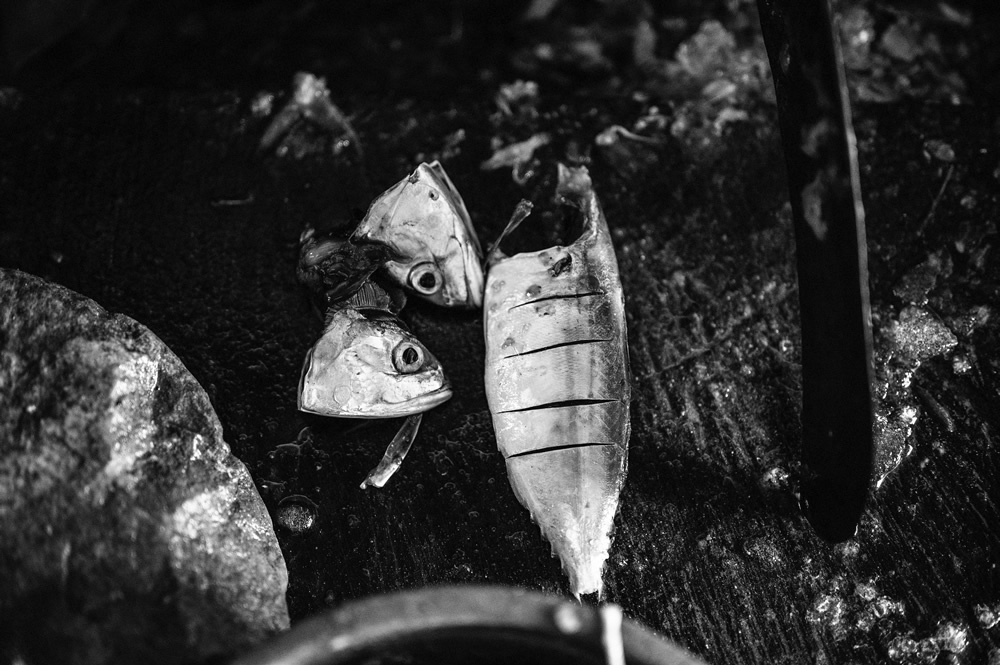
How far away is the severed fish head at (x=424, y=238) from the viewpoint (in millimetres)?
2707

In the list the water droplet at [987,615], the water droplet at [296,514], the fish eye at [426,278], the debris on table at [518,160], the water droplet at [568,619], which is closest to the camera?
the water droplet at [568,619]

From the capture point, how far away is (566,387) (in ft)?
8.18

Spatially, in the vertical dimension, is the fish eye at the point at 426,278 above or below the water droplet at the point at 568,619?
above

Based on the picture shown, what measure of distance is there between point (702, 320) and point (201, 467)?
194 centimetres

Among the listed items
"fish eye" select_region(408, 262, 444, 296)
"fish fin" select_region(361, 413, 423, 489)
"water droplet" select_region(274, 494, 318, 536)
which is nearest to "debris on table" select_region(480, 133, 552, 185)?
"fish eye" select_region(408, 262, 444, 296)

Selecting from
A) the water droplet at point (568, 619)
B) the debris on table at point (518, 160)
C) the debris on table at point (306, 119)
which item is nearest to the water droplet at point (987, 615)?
the water droplet at point (568, 619)

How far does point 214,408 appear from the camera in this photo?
2.58 metres

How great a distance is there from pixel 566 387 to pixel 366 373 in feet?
2.31

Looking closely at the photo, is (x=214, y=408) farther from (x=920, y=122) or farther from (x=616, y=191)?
(x=920, y=122)

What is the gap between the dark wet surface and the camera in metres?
2.39

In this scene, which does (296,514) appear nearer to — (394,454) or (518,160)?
(394,454)

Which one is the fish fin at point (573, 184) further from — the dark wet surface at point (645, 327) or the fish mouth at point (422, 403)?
the fish mouth at point (422, 403)

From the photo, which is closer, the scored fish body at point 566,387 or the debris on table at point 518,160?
the scored fish body at point 566,387

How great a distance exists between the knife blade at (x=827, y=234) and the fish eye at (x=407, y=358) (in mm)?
1294
